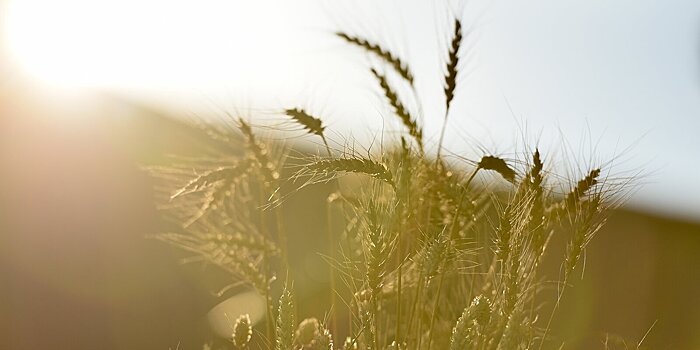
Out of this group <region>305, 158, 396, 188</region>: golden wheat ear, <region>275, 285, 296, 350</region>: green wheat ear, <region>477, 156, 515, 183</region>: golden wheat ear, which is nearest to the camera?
<region>275, 285, 296, 350</region>: green wheat ear

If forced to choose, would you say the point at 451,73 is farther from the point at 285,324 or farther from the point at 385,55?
the point at 285,324

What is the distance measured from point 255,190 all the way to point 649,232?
752cm

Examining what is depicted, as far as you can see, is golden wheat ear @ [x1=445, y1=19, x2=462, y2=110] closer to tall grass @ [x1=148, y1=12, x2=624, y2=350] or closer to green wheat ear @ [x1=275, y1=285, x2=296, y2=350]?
tall grass @ [x1=148, y1=12, x2=624, y2=350]

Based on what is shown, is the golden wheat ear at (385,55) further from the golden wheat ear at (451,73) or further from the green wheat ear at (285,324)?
the green wheat ear at (285,324)

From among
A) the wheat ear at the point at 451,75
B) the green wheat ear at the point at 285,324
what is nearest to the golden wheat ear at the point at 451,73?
the wheat ear at the point at 451,75

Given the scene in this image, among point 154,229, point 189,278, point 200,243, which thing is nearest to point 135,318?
point 189,278

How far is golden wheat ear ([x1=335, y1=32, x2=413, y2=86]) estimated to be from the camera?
170 cm

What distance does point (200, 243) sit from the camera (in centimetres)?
177

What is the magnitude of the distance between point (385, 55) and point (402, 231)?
0.47m

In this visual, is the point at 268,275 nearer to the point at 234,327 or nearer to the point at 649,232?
the point at 234,327

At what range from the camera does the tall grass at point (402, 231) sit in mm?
1333

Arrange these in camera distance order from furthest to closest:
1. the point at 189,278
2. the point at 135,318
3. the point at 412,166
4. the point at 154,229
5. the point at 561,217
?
1. the point at 154,229
2. the point at 189,278
3. the point at 135,318
4. the point at 561,217
5. the point at 412,166

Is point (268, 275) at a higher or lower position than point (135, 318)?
higher

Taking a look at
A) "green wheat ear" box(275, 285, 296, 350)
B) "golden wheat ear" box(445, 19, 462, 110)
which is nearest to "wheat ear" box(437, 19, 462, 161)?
"golden wheat ear" box(445, 19, 462, 110)
